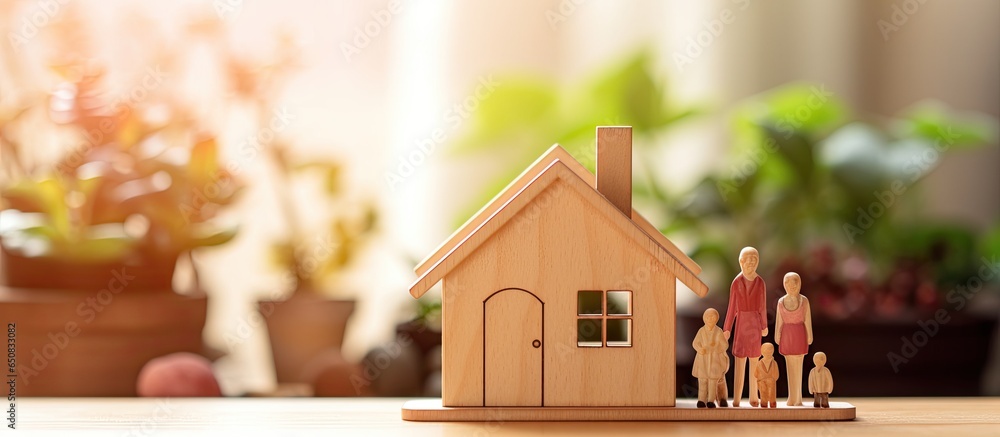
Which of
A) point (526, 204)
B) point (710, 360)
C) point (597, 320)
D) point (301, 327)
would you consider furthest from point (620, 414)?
point (301, 327)

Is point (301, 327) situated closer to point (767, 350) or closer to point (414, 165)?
point (414, 165)

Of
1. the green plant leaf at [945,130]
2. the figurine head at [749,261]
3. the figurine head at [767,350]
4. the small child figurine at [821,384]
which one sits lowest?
the small child figurine at [821,384]

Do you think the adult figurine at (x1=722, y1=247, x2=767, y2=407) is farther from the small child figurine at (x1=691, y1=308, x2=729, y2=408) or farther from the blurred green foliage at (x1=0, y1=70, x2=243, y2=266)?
the blurred green foliage at (x1=0, y1=70, x2=243, y2=266)

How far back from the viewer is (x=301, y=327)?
1297 millimetres

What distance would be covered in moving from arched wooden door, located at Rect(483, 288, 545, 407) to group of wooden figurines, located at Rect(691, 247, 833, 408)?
0.15 m

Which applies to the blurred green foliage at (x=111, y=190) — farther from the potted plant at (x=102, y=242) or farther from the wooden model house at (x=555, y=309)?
the wooden model house at (x=555, y=309)

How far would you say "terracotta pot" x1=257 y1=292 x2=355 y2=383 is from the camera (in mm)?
1293

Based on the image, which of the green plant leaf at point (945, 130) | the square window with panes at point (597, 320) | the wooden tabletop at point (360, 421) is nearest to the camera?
the wooden tabletop at point (360, 421)

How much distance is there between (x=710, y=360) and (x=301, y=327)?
0.66 meters

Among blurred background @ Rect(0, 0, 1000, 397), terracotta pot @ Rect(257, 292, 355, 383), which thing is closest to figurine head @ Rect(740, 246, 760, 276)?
blurred background @ Rect(0, 0, 1000, 397)

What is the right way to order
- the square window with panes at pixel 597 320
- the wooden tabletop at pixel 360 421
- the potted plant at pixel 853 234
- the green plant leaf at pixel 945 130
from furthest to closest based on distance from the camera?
the green plant leaf at pixel 945 130, the potted plant at pixel 853 234, the square window with panes at pixel 597 320, the wooden tabletop at pixel 360 421

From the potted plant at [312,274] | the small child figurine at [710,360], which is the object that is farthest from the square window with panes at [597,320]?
the potted plant at [312,274]

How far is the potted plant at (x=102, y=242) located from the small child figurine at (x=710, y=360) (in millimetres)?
660

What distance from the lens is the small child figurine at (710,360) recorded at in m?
0.83
